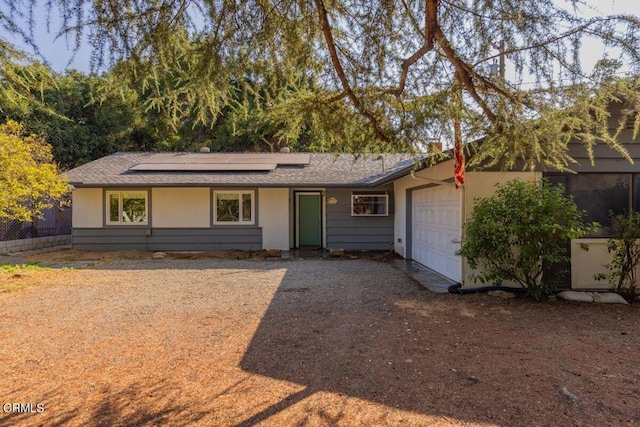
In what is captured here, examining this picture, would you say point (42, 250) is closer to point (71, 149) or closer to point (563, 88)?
point (71, 149)

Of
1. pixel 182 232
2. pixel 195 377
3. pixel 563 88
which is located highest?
pixel 563 88

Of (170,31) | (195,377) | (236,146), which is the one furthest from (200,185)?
(236,146)

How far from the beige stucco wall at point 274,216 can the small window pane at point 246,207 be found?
1.08 ft

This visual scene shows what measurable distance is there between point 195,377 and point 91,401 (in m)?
0.74

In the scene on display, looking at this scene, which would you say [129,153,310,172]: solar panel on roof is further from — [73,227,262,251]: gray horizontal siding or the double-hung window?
the double-hung window

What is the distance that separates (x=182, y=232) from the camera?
1142cm

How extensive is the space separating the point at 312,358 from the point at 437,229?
5.15 metres

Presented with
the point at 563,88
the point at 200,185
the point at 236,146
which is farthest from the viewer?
the point at 236,146

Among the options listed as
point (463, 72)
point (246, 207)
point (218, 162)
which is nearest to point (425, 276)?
point (463, 72)

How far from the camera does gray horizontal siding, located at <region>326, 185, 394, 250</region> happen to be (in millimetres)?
11547

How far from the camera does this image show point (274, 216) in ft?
37.9

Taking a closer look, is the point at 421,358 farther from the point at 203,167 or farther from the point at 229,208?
the point at 203,167

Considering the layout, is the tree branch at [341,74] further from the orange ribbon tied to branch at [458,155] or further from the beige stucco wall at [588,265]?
the beige stucco wall at [588,265]

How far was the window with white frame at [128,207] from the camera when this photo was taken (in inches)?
448
